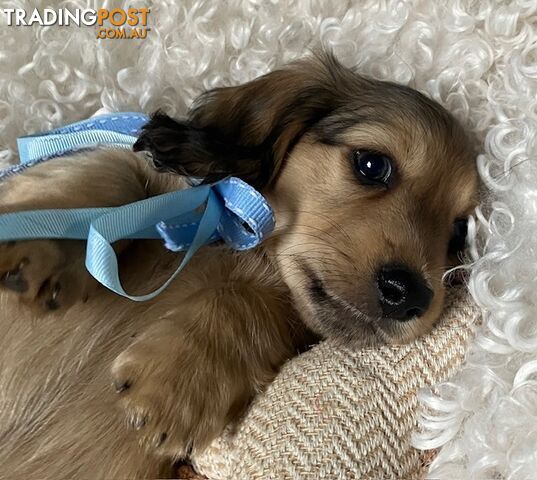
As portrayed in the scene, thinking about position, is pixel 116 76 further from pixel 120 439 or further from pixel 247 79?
pixel 120 439

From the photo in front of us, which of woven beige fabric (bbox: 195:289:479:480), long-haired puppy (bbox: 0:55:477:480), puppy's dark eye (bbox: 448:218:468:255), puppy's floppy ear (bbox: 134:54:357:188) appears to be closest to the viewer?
woven beige fabric (bbox: 195:289:479:480)

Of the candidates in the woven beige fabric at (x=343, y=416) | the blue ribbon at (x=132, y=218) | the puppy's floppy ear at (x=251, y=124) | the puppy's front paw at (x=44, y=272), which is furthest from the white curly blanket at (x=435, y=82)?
the puppy's front paw at (x=44, y=272)

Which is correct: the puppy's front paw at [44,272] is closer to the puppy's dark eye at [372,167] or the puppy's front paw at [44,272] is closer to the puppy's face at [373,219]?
the puppy's face at [373,219]

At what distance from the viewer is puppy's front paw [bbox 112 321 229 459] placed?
1.17 m

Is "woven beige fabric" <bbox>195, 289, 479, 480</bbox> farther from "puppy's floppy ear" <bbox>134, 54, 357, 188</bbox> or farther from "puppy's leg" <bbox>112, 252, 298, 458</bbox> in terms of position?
"puppy's floppy ear" <bbox>134, 54, 357, 188</bbox>

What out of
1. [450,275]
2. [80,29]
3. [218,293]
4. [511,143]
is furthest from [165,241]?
[80,29]

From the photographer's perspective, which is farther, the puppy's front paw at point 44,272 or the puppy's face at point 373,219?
the puppy's face at point 373,219

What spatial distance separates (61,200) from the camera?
1293 mm

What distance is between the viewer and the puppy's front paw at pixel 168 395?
117 cm

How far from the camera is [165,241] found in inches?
51.6

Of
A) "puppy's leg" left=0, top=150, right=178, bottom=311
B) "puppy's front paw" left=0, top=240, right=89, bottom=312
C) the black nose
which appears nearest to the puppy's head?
the black nose

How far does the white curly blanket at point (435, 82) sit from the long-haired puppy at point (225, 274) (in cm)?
11

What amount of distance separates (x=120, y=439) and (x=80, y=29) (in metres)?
1.07

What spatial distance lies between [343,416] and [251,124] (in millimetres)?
658
